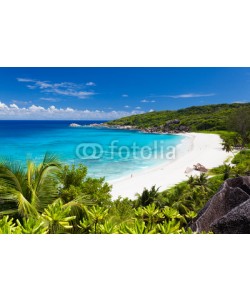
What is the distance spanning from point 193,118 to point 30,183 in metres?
63.5

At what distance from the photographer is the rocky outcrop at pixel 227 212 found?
15.1ft

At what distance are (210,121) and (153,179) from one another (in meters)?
36.4

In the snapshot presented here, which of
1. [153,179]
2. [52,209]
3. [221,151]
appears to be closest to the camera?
[52,209]

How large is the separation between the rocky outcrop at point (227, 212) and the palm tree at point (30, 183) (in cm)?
275

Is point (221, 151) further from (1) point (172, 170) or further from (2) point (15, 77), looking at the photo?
(2) point (15, 77)

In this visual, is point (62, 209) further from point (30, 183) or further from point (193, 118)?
point (193, 118)

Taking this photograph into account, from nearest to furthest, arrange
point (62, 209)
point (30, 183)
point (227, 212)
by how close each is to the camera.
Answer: point (62, 209) < point (30, 183) < point (227, 212)

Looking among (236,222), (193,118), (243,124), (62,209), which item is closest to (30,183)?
(62,209)

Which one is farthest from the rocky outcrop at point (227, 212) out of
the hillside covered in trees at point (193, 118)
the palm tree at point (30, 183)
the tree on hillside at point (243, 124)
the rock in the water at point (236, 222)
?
the hillside covered in trees at point (193, 118)

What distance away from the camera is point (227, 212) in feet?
20.1

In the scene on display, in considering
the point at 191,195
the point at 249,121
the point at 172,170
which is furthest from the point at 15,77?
the point at 191,195

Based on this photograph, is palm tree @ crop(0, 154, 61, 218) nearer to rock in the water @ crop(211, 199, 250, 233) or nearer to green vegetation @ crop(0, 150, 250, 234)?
green vegetation @ crop(0, 150, 250, 234)

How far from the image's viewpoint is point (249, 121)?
35.7m

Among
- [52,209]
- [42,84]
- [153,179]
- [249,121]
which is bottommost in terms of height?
[153,179]
